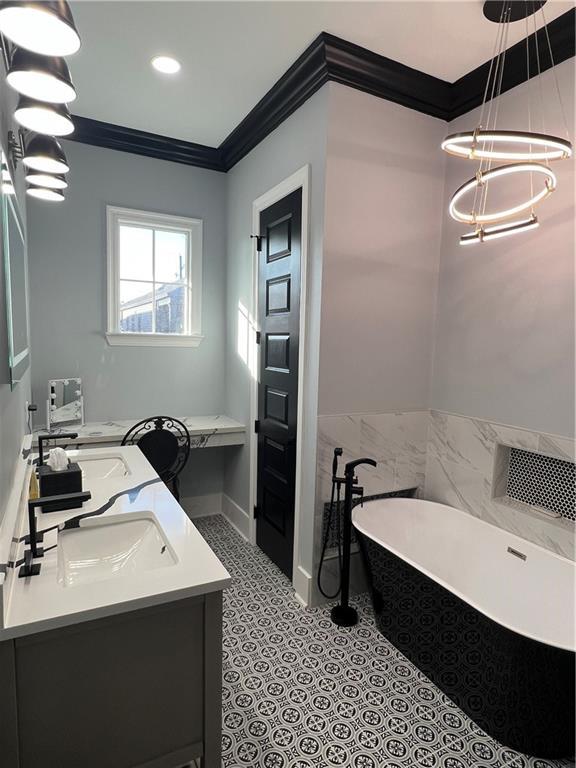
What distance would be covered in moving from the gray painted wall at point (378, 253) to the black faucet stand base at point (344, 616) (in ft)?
3.61

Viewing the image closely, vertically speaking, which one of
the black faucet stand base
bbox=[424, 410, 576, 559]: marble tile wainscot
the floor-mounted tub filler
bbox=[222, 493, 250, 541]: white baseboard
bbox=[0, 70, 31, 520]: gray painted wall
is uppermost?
bbox=[0, 70, 31, 520]: gray painted wall

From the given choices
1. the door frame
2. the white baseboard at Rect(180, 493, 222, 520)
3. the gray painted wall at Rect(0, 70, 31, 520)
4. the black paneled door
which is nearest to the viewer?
the gray painted wall at Rect(0, 70, 31, 520)

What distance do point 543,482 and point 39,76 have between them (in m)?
2.64

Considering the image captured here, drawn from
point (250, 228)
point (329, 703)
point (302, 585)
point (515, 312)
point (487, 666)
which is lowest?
point (329, 703)

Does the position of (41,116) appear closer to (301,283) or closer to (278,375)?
(301,283)

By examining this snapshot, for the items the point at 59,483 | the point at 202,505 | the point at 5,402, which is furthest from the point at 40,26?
the point at 202,505

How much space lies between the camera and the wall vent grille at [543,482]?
2.18 metres

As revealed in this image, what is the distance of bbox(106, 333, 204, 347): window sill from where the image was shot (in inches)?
134

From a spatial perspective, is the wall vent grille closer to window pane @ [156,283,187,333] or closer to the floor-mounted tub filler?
the floor-mounted tub filler

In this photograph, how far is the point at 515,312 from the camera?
2330mm

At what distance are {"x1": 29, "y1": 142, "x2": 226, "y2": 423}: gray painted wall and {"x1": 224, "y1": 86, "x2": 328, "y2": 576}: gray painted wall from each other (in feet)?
0.54

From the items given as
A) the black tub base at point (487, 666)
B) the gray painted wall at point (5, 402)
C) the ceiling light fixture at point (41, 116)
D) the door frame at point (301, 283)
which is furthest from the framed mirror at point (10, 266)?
the black tub base at point (487, 666)

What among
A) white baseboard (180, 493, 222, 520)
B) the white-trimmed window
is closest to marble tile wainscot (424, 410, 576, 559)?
white baseboard (180, 493, 222, 520)

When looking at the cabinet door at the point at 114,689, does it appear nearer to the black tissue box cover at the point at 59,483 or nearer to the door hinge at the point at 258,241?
the black tissue box cover at the point at 59,483
